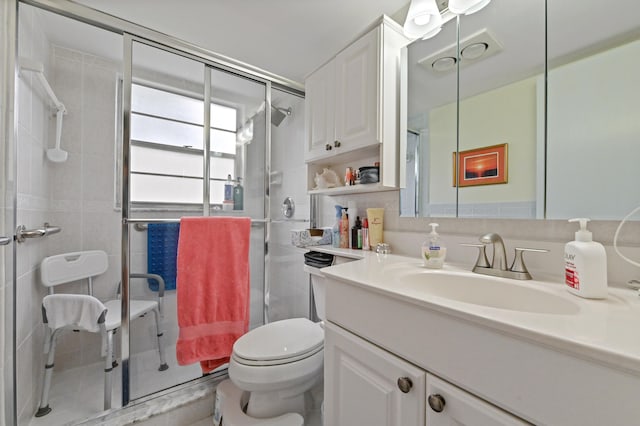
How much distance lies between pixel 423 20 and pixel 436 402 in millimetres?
1474

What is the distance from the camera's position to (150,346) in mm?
1530

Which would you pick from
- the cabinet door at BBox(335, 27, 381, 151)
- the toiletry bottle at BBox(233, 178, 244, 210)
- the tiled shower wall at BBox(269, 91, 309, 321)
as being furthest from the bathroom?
the cabinet door at BBox(335, 27, 381, 151)

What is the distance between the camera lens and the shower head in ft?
5.95

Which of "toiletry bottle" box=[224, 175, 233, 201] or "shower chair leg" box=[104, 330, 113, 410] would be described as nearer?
"shower chair leg" box=[104, 330, 113, 410]

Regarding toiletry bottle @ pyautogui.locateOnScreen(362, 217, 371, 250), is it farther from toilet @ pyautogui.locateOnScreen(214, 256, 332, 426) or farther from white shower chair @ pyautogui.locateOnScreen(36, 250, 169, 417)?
white shower chair @ pyautogui.locateOnScreen(36, 250, 169, 417)

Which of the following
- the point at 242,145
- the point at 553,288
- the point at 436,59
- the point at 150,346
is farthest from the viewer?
the point at 242,145

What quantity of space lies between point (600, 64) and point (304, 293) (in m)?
1.79

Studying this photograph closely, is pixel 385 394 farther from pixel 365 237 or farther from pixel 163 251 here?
pixel 163 251

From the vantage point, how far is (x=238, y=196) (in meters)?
1.67

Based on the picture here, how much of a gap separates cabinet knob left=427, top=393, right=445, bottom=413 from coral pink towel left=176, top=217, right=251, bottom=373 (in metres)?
1.12

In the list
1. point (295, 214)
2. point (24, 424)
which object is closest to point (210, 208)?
point (295, 214)

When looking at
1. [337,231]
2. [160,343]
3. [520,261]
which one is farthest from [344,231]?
[160,343]

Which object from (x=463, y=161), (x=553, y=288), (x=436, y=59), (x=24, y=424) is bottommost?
(x=24, y=424)

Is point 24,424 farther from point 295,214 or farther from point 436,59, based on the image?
point 436,59
